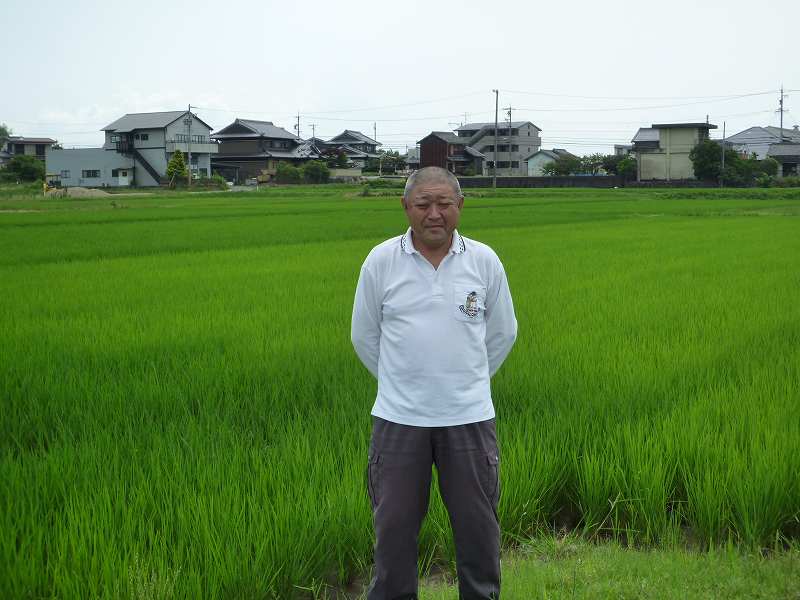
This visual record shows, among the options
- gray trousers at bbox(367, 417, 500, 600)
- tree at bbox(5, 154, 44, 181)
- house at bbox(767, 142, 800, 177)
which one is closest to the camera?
gray trousers at bbox(367, 417, 500, 600)

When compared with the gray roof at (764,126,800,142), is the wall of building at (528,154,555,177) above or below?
below

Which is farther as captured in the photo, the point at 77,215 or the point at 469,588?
the point at 77,215

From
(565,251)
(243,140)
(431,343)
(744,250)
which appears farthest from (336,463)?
(243,140)

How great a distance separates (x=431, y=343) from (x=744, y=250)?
12449 mm

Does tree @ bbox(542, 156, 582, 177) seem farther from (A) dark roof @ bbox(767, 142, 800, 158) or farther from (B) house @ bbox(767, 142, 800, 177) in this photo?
(A) dark roof @ bbox(767, 142, 800, 158)

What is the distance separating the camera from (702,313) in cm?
727

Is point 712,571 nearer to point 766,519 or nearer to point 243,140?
point 766,519

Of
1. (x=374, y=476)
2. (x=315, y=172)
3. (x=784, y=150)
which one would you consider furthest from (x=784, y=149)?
(x=374, y=476)

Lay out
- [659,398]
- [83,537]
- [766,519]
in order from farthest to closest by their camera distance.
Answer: [659,398] → [766,519] → [83,537]

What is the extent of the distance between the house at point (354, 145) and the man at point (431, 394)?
66.4 m

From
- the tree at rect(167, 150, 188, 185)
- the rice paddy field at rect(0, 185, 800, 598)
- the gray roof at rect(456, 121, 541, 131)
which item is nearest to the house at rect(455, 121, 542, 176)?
the gray roof at rect(456, 121, 541, 131)

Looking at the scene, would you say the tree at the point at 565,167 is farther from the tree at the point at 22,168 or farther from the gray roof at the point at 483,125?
the tree at the point at 22,168

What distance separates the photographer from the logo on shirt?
2.23 meters

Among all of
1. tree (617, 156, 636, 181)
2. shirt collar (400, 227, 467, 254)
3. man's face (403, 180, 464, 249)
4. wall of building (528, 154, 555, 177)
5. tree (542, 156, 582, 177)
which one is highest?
wall of building (528, 154, 555, 177)
